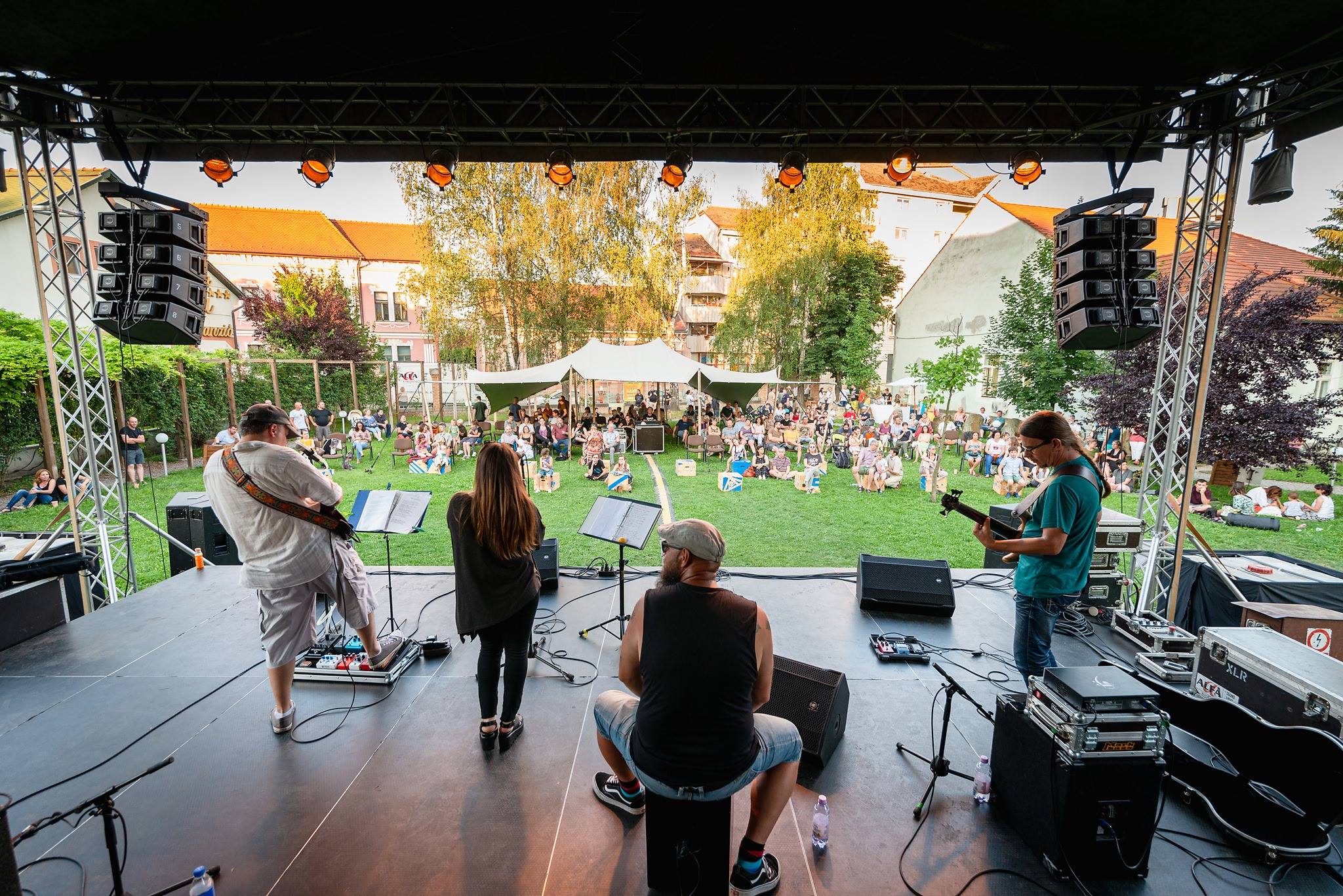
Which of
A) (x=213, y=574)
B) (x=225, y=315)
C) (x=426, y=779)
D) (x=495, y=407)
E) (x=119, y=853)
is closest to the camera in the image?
(x=119, y=853)

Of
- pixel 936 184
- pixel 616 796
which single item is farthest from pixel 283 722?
pixel 936 184

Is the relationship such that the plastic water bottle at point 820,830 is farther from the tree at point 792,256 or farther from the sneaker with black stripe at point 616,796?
the tree at point 792,256

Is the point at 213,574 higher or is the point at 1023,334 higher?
the point at 1023,334

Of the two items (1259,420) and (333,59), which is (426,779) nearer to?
(333,59)

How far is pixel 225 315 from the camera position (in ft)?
77.9

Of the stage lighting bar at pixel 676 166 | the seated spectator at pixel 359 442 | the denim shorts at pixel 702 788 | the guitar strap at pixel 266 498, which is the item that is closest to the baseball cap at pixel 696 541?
the denim shorts at pixel 702 788

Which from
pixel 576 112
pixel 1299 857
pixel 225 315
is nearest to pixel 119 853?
pixel 1299 857

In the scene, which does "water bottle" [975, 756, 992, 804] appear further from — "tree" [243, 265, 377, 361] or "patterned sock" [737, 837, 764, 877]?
"tree" [243, 265, 377, 361]

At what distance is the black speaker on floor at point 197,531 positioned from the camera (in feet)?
19.8

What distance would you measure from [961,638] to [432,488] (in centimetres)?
937

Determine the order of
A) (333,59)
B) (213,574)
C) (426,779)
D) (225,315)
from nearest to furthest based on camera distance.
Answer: (426,779) < (333,59) < (213,574) < (225,315)

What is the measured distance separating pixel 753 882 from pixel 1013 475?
10.4 meters

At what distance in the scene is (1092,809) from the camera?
2221 millimetres

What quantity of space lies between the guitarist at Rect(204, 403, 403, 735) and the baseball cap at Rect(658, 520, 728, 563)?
203 centimetres
